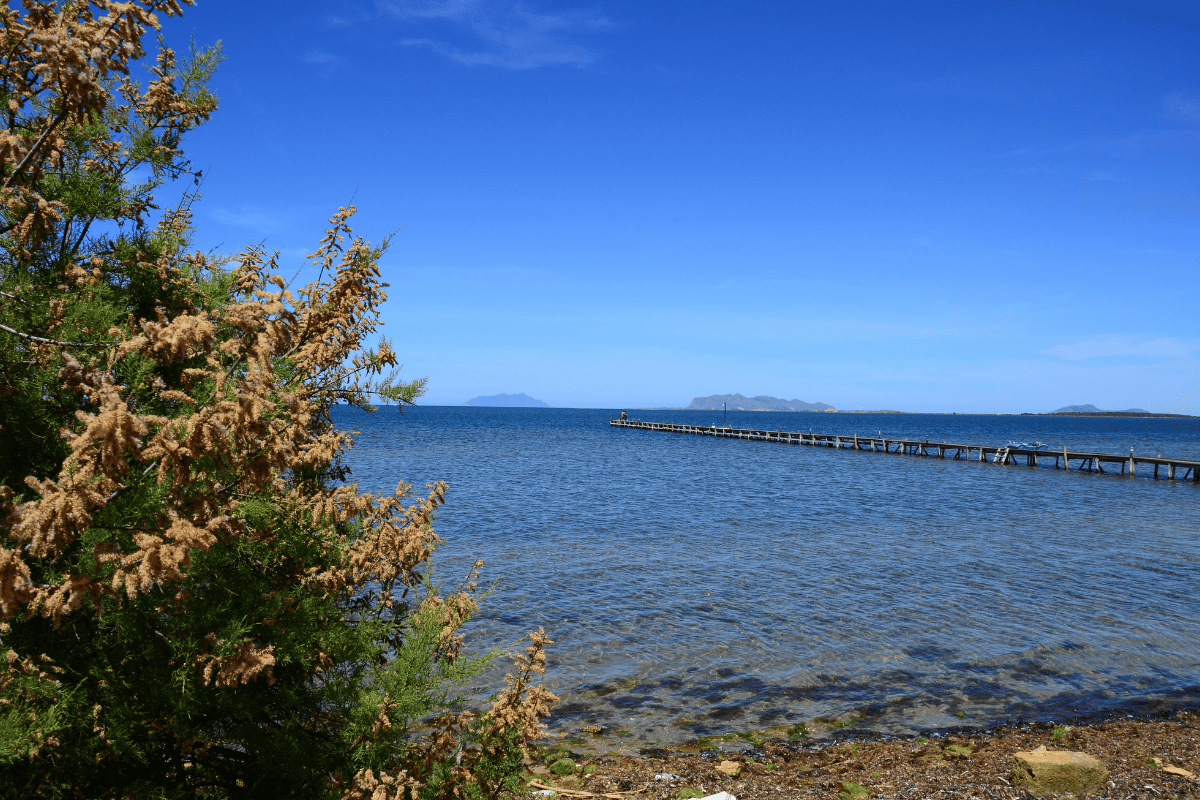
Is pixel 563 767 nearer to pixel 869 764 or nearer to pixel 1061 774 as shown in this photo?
pixel 869 764

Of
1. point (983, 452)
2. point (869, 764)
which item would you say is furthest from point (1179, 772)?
point (983, 452)

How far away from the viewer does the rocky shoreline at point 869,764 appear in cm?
764

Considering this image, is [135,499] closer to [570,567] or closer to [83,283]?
[83,283]

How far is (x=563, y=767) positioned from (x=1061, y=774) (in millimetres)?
5479

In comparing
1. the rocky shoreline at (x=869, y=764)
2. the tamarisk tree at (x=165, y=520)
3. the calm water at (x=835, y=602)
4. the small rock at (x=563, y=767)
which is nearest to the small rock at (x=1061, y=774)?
the rocky shoreline at (x=869, y=764)

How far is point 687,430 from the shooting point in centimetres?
10944

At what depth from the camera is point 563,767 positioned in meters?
8.40

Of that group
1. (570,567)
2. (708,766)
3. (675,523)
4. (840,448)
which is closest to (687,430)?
(840,448)

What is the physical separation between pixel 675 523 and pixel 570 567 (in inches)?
350

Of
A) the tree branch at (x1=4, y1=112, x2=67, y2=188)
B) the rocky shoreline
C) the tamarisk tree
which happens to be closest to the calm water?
the rocky shoreline

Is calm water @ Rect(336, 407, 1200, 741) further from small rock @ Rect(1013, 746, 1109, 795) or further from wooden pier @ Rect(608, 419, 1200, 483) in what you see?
wooden pier @ Rect(608, 419, 1200, 483)

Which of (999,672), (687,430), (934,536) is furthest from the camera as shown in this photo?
(687,430)

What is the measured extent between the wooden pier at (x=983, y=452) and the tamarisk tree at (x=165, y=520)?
179ft

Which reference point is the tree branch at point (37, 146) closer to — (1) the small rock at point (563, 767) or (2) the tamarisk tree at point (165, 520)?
(2) the tamarisk tree at point (165, 520)
